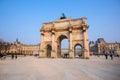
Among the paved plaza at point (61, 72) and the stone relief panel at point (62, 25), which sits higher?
the stone relief panel at point (62, 25)

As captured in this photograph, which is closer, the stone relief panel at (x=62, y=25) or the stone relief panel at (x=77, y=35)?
the stone relief panel at (x=77, y=35)

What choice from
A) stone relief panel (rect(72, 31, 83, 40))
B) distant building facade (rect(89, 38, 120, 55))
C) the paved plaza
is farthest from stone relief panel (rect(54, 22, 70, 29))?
distant building facade (rect(89, 38, 120, 55))

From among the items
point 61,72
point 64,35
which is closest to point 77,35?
point 64,35

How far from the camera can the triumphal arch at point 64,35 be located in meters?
27.7

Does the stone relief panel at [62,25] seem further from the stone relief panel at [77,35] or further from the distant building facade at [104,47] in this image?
the distant building facade at [104,47]

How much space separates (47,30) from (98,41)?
7723 cm

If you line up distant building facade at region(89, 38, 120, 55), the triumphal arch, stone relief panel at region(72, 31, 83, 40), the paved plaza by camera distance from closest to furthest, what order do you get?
1. the paved plaza
2. the triumphal arch
3. stone relief panel at region(72, 31, 83, 40)
4. distant building facade at region(89, 38, 120, 55)

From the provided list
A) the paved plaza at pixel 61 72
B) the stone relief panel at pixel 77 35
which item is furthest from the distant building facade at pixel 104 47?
the paved plaza at pixel 61 72

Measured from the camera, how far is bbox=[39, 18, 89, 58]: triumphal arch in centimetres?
2767

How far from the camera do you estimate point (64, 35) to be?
30719 mm

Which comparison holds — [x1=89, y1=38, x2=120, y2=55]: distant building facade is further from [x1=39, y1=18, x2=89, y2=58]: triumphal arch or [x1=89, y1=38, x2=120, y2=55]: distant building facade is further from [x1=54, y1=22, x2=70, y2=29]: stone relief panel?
[x1=54, y1=22, x2=70, y2=29]: stone relief panel

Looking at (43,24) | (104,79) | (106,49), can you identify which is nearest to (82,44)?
(43,24)

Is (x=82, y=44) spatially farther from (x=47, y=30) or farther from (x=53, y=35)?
(x=47, y=30)

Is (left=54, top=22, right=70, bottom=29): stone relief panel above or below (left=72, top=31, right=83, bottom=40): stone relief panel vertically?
above
